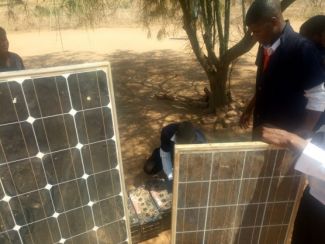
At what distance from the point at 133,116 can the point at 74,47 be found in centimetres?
1101

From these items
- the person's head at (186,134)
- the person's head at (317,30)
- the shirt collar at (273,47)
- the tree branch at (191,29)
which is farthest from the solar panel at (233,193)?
the tree branch at (191,29)

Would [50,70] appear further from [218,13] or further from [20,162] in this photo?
[218,13]

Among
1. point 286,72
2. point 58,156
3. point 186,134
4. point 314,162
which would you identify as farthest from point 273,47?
point 58,156

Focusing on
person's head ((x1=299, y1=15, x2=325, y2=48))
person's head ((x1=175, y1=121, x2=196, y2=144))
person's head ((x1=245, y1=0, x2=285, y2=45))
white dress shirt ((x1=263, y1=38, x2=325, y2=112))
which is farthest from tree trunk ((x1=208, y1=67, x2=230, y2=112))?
white dress shirt ((x1=263, y1=38, x2=325, y2=112))

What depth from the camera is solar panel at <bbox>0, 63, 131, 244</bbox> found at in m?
2.61

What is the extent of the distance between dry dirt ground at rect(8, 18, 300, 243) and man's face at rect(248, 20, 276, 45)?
303 cm

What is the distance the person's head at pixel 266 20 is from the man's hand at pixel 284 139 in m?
1.23

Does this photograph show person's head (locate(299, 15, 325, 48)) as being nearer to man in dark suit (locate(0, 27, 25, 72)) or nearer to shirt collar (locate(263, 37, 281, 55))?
shirt collar (locate(263, 37, 281, 55))

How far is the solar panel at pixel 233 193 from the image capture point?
273cm

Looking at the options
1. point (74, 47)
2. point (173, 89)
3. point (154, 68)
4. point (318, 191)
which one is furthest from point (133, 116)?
point (74, 47)

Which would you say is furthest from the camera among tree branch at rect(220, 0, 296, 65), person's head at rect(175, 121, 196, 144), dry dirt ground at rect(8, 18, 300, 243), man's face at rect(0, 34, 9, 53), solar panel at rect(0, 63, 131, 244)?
dry dirt ground at rect(8, 18, 300, 243)

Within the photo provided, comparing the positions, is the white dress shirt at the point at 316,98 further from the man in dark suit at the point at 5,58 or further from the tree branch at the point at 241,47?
the man in dark suit at the point at 5,58

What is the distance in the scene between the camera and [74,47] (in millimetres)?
17891

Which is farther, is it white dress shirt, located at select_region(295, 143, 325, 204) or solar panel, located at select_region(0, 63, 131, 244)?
solar panel, located at select_region(0, 63, 131, 244)
